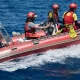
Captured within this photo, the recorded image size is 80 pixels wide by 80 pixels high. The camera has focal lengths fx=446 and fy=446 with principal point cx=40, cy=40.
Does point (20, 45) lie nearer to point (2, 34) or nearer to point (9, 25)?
point (2, 34)

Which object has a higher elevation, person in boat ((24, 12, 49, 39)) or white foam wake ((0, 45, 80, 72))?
person in boat ((24, 12, 49, 39))

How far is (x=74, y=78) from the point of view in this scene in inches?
683

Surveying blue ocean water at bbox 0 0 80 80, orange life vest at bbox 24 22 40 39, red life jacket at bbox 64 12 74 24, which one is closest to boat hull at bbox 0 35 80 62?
blue ocean water at bbox 0 0 80 80

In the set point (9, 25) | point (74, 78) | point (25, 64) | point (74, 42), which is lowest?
point (74, 78)

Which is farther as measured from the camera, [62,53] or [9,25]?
[9,25]

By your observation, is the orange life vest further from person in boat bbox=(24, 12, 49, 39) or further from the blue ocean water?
the blue ocean water

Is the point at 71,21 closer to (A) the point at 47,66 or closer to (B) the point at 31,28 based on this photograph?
(B) the point at 31,28

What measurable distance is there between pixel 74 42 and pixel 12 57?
2.89m

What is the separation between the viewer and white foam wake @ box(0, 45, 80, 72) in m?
18.4

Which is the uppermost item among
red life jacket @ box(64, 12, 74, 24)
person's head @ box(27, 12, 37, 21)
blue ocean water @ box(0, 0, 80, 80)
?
red life jacket @ box(64, 12, 74, 24)

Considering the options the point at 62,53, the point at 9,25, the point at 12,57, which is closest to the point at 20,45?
the point at 12,57

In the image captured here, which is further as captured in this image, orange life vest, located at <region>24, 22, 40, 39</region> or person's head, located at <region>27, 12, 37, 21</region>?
orange life vest, located at <region>24, 22, 40, 39</region>

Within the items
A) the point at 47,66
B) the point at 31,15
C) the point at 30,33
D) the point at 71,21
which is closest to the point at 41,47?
the point at 30,33

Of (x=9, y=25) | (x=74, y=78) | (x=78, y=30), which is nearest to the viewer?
(x=74, y=78)
